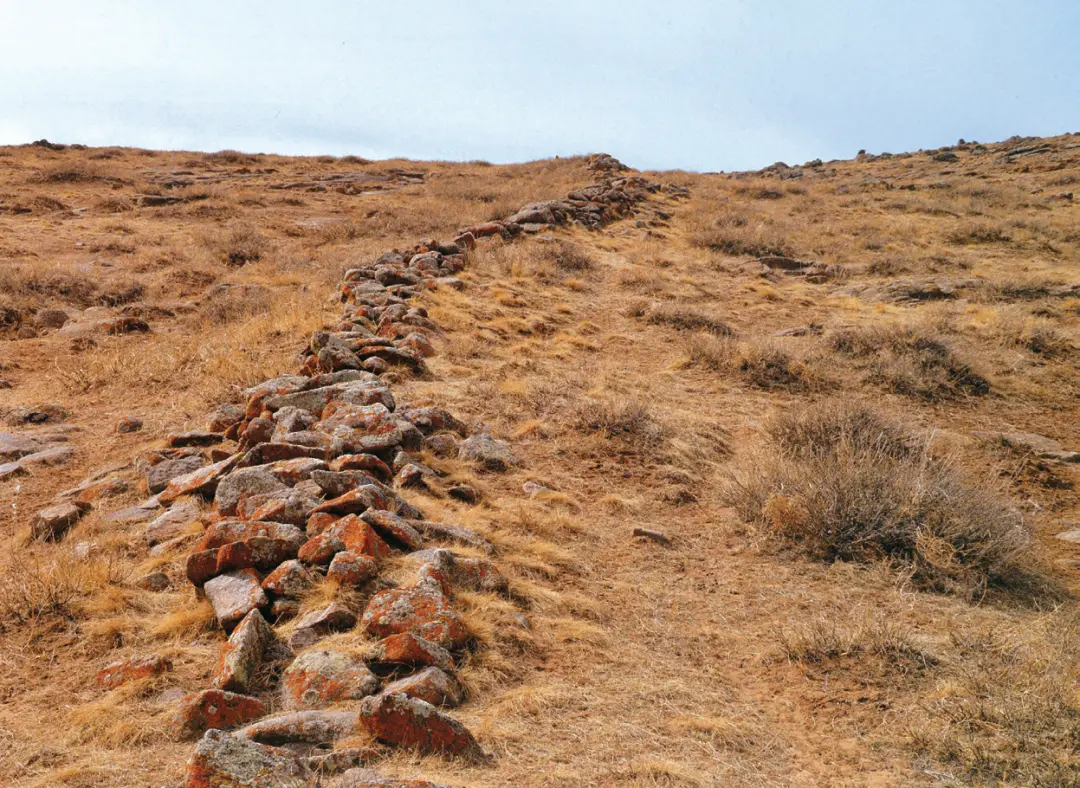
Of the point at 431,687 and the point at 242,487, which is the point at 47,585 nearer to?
the point at 242,487

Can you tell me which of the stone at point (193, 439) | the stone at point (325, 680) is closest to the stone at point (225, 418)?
the stone at point (193, 439)

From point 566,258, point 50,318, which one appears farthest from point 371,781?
point 566,258

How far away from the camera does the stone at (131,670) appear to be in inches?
117

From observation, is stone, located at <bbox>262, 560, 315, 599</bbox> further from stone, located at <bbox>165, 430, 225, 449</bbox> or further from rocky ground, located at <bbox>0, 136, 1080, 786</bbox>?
stone, located at <bbox>165, 430, 225, 449</bbox>

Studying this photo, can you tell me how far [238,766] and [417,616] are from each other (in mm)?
1160

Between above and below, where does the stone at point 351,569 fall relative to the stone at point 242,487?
below

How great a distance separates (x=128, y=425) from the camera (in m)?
6.24

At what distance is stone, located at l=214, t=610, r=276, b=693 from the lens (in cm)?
287

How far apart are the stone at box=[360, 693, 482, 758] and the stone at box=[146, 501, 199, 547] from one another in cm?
239

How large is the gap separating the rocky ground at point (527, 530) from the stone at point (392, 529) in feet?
0.14

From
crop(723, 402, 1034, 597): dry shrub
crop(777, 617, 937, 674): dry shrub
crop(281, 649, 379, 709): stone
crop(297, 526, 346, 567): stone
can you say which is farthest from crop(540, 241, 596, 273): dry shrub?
crop(281, 649, 379, 709): stone

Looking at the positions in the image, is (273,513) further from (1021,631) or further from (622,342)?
(622,342)

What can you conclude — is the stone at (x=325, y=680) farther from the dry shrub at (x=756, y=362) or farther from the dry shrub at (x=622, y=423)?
the dry shrub at (x=756, y=362)

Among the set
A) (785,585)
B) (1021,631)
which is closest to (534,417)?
(785,585)
